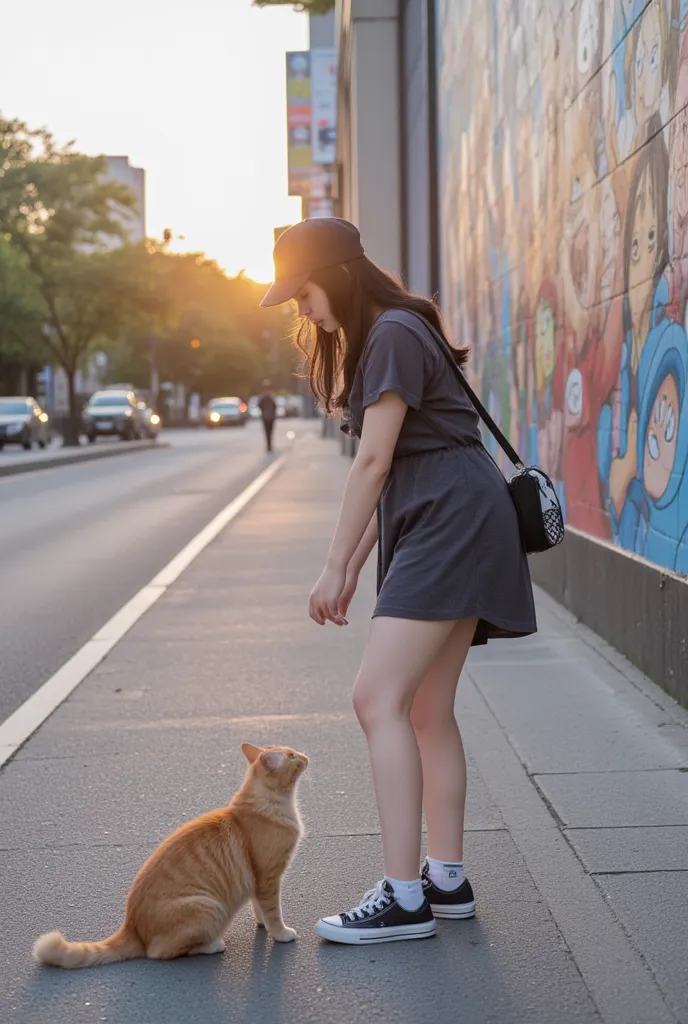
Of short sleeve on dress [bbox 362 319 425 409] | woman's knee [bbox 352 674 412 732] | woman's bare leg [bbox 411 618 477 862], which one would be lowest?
woman's bare leg [bbox 411 618 477 862]

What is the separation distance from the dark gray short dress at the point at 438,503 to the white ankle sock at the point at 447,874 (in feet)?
2.19

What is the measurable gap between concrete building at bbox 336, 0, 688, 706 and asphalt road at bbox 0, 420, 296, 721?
3.08 meters

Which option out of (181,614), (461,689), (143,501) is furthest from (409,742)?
(143,501)

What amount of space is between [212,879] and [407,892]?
0.51m

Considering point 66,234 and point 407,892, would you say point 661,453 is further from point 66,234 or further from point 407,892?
point 66,234

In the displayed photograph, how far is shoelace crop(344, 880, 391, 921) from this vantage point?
3807mm

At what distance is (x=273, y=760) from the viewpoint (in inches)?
148

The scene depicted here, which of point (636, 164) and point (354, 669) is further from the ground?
point (636, 164)

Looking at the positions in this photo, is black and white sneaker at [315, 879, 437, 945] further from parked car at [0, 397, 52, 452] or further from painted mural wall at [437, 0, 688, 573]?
parked car at [0, 397, 52, 452]

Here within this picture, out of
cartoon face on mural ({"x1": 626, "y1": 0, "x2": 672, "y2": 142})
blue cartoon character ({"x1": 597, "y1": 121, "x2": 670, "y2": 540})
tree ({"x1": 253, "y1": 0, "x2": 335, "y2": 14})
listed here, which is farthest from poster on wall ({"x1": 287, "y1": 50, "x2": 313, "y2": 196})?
cartoon face on mural ({"x1": 626, "y1": 0, "x2": 672, "y2": 142})

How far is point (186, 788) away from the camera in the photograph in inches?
214

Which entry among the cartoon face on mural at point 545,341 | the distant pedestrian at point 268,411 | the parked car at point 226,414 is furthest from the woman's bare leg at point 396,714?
the parked car at point 226,414

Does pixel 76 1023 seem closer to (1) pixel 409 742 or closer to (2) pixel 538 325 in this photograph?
(1) pixel 409 742

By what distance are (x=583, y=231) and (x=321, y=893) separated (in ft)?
18.6
